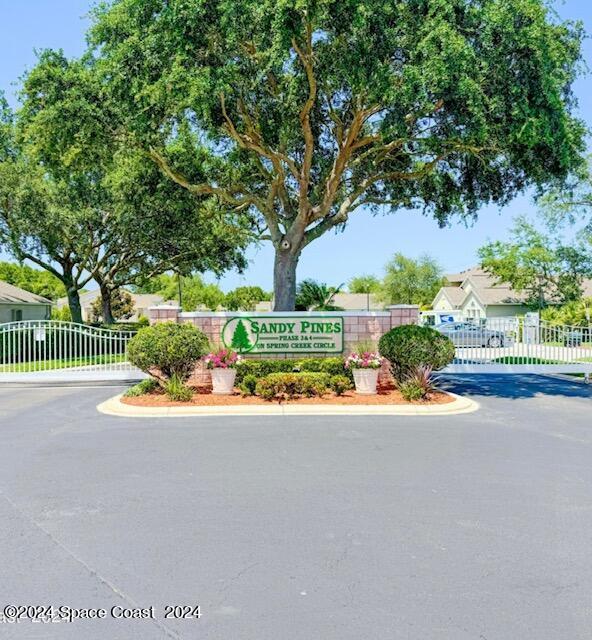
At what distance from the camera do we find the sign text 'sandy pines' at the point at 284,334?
15.0 meters

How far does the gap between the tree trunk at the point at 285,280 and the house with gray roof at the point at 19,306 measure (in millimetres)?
22533

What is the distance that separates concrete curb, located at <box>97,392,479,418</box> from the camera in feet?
36.7

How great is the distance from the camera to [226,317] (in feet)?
49.8

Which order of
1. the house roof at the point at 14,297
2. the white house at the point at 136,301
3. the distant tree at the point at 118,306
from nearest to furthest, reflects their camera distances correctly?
the house roof at the point at 14,297 → the distant tree at the point at 118,306 → the white house at the point at 136,301

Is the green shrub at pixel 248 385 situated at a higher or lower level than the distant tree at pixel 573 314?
lower

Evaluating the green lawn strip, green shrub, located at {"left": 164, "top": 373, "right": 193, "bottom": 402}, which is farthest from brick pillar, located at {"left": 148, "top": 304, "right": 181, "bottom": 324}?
the green lawn strip

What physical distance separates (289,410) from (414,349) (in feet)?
10.8

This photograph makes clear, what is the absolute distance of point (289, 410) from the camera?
37.3 feet

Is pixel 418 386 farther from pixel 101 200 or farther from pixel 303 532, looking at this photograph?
pixel 101 200

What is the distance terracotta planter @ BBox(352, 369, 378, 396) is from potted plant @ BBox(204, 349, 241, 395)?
113 inches

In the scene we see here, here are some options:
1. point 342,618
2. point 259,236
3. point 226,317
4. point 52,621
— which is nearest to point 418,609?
point 342,618

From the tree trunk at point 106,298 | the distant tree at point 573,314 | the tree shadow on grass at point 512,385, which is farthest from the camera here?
the tree trunk at point 106,298

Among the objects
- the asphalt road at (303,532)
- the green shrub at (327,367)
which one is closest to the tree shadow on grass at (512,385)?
the green shrub at (327,367)

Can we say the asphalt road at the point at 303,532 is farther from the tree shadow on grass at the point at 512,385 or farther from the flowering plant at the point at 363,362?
the tree shadow on grass at the point at 512,385
